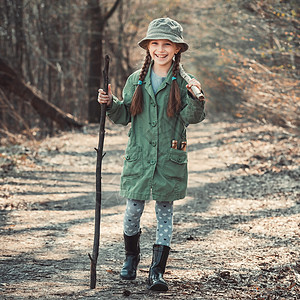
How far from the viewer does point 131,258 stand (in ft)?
12.2

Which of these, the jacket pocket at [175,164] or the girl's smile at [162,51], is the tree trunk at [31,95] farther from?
the jacket pocket at [175,164]

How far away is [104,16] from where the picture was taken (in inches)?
757

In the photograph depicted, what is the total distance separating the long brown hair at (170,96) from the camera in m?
3.55

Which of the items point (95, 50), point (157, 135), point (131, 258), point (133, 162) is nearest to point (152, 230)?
point (131, 258)

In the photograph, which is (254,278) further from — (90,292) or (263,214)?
(263,214)

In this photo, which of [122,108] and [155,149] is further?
[122,108]

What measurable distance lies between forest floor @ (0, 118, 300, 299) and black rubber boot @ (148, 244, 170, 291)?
6cm

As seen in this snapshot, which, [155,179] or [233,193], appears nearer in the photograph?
[155,179]

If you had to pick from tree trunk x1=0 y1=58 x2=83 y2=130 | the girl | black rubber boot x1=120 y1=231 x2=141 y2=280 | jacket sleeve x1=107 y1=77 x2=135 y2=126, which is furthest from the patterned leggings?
tree trunk x1=0 y1=58 x2=83 y2=130

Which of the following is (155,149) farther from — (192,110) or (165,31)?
(165,31)

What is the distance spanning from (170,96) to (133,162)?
52 centimetres

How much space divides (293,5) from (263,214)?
4784 millimetres

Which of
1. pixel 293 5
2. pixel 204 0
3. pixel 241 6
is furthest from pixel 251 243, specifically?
pixel 204 0

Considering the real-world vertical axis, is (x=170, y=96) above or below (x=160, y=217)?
above
